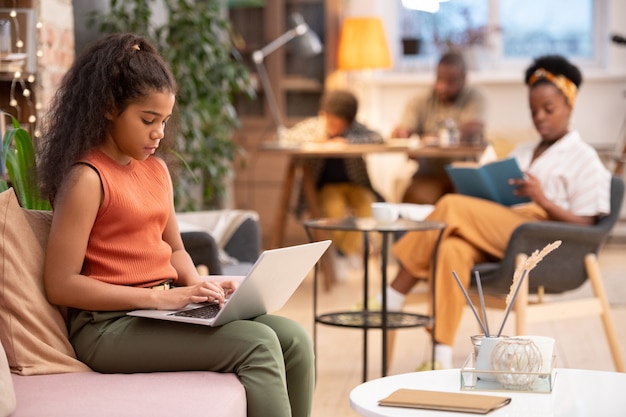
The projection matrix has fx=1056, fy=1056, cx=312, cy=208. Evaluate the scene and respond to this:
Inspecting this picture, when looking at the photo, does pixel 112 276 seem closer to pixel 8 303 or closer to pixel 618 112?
pixel 8 303

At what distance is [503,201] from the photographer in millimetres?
3736

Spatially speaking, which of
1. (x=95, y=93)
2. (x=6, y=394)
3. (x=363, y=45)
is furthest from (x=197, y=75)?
→ (x=6, y=394)

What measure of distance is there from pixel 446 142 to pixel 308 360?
3.63 meters

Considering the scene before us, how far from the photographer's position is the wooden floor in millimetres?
3623

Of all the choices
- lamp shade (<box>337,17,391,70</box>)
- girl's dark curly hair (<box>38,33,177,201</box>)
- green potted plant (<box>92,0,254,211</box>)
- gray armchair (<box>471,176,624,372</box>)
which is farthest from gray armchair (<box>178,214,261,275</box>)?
lamp shade (<box>337,17,391,70</box>)

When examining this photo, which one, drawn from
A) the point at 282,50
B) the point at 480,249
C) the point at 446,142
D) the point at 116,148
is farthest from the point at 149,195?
the point at 282,50

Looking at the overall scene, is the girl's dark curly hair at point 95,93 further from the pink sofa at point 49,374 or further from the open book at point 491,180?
the open book at point 491,180

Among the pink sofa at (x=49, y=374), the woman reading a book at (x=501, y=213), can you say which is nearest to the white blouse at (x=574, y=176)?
the woman reading a book at (x=501, y=213)

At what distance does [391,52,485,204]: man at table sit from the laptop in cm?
383

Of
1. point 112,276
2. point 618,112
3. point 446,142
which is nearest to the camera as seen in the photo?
point 112,276

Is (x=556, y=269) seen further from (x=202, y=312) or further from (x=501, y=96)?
(x=501, y=96)

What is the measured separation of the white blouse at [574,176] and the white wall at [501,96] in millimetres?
3192

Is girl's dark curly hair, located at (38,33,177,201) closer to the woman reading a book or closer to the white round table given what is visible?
the white round table

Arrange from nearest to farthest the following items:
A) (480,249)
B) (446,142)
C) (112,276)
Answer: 1. (112,276)
2. (480,249)
3. (446,142)
